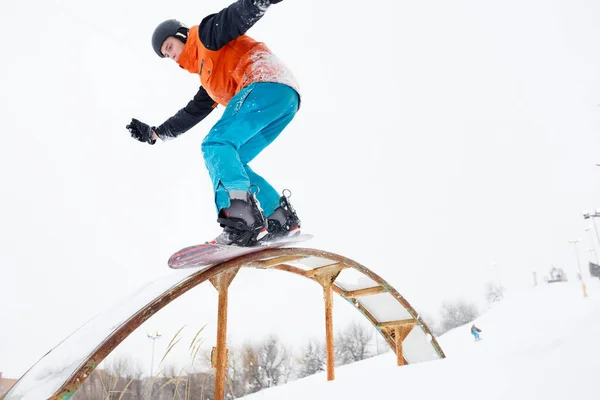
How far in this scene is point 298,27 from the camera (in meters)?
136

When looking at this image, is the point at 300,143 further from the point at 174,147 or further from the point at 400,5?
the point at 400,5

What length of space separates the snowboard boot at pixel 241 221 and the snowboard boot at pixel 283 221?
1.14 feet

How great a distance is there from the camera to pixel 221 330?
3.27m

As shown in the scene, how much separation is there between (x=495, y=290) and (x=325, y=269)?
57619 mm

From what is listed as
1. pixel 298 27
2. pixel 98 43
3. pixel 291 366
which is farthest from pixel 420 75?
pixel 291 366

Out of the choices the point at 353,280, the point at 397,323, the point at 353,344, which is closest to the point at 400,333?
the point at 397,323

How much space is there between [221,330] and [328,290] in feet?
4.87

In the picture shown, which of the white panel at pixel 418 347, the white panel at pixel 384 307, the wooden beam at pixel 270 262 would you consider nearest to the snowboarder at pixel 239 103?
the wooden beam at pixel 270 262

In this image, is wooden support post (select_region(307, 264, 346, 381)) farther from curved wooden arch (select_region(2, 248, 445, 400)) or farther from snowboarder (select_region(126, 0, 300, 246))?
snowboarder (select_region(126, 0, 300, 246))

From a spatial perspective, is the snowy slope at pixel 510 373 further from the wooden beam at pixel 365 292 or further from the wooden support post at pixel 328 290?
the wooden beam at pixel 365 292

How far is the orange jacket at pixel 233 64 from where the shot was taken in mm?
2621

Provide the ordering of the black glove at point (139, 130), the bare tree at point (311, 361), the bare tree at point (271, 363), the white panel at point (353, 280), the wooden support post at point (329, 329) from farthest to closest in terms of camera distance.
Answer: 1. the bare tree at point (311, 361)
2. the bare tree at point (271, 363)
3. the white panel at point (353, 280)
4. the wooden support post at point (329, 329)
5. the black glove at point (139, 130)

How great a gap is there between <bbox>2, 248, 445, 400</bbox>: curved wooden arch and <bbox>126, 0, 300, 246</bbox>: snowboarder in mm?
441

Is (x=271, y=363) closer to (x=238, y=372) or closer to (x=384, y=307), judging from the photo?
(x=238, y=372)
